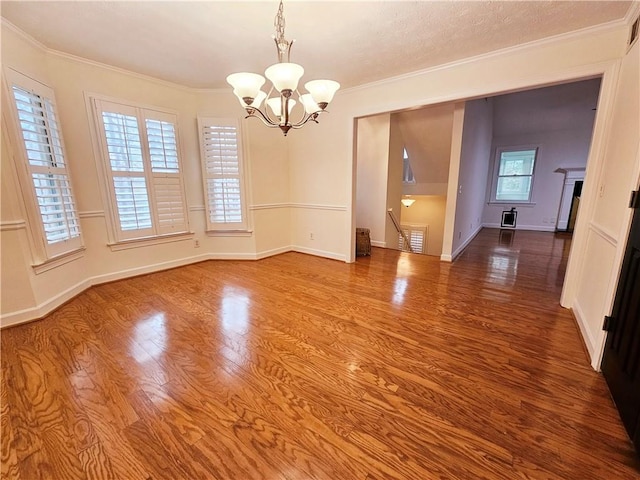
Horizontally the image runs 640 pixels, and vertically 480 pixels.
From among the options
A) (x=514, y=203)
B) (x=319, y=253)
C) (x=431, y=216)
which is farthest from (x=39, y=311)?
(x=514, y=203)

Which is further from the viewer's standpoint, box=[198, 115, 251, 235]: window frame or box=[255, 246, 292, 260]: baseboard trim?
box=[255, 246, 292, 260]: baseboard trim

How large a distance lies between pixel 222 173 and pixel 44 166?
1959mm

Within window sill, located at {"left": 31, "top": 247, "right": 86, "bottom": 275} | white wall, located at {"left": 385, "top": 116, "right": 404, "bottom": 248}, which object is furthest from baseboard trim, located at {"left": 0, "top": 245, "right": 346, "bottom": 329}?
white wall, located at {"left": 385, "top": 116, "right": 404, "bottom": 248}

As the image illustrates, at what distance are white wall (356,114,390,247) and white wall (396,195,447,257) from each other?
265 cm

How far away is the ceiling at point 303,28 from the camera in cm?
208

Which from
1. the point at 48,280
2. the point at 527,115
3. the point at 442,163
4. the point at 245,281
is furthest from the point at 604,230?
the point at 527,115

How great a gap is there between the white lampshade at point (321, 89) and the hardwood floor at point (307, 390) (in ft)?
6.17

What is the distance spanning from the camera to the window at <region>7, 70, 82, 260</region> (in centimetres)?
244

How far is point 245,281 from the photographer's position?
3504 millimetres

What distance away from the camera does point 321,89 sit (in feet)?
6.22

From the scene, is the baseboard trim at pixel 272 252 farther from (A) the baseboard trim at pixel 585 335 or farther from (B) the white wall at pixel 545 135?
(B) the white wall at pixel 545 135

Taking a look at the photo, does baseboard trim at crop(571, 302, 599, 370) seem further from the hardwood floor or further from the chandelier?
the chandelier

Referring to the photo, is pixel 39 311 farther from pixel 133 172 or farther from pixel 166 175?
pixel 166 175

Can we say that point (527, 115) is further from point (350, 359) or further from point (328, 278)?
point (350, 359)
